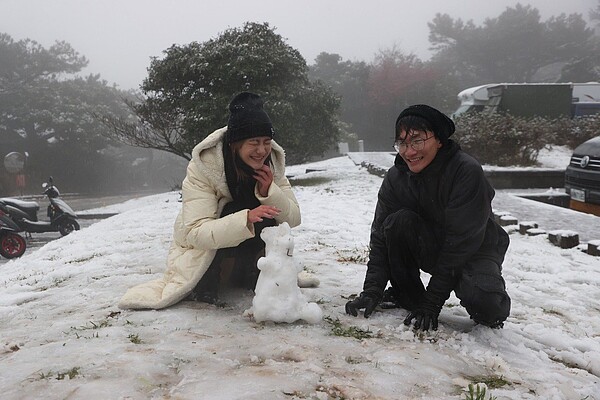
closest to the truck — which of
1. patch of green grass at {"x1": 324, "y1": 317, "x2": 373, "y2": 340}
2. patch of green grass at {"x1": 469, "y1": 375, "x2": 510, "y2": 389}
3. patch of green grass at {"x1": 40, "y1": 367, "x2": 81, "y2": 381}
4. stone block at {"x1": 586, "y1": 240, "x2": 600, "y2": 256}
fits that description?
stone block at {"x1": 586, "y1": 240, "x2": 600, "y2": 256}

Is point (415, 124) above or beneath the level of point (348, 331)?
above

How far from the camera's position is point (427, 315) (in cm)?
235

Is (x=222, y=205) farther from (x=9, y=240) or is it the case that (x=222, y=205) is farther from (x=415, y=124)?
(x=9, y=240)

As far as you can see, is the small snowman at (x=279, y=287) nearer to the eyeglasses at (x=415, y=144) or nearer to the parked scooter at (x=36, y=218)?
the eyeglasses at (x=415, y=144)

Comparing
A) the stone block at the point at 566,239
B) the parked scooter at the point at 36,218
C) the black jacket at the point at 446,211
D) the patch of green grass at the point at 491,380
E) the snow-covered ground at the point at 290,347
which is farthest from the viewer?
the parked scooter at the point at 36,218

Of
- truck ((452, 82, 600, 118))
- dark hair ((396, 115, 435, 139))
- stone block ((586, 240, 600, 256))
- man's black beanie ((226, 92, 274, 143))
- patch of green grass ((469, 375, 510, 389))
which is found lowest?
stone block ((586, 240, 600, 256))

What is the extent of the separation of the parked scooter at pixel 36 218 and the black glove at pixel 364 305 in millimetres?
7992

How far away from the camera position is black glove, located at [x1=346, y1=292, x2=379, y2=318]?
2562mm

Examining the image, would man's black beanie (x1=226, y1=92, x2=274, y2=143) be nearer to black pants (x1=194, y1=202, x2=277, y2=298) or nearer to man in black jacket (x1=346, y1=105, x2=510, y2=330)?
black pants (x1=194, y1=202, x2=277, y2=298)

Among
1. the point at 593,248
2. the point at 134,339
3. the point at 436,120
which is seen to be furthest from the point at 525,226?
the point at 134,339

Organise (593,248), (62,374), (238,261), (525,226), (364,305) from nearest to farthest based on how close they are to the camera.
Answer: (62,374) < (364,305) < (238,261) < (593,248) < (525,226)

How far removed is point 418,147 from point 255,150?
881 millimetres

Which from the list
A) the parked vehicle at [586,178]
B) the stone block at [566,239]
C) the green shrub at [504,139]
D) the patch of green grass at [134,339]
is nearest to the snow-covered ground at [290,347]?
the patch of green grass at [134,339]

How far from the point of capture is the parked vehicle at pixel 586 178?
7086 millimetres
